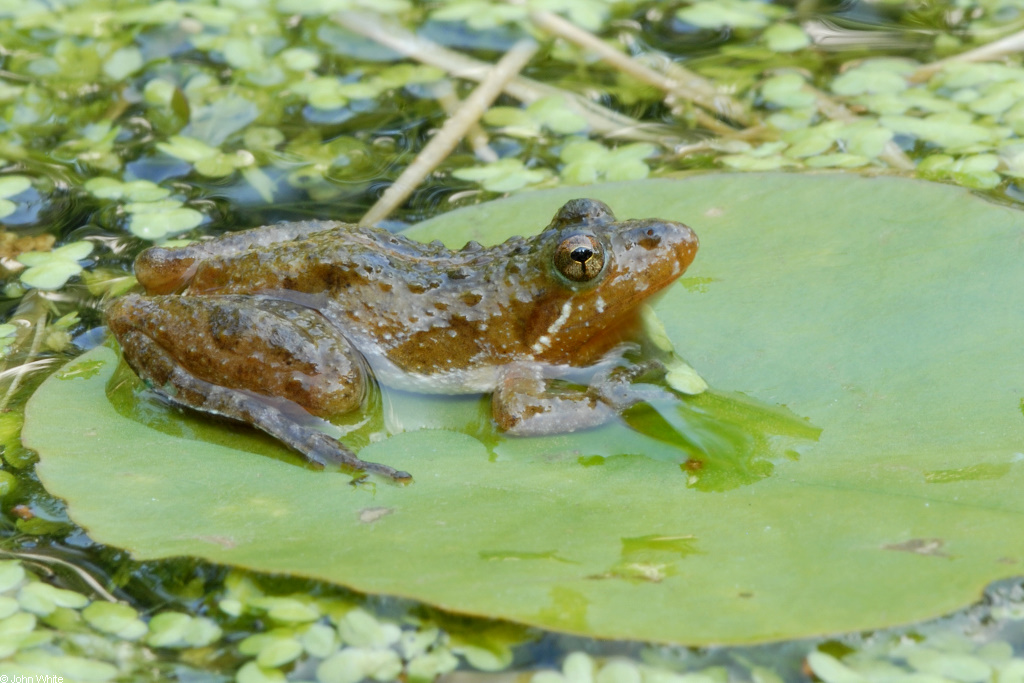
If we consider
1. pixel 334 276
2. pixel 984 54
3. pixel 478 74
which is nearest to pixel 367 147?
pixel 478 74

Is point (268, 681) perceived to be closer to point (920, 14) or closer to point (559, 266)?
point (559, 266)

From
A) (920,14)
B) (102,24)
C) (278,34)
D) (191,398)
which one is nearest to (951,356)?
(191,398)

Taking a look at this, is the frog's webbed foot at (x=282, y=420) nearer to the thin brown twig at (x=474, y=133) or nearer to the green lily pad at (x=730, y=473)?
the green lily pad at (x=730, y=473)

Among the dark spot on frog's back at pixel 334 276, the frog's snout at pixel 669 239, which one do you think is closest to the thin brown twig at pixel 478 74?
the frog's snout at pixel 669 239

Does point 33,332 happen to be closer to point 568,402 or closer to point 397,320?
point 397,320

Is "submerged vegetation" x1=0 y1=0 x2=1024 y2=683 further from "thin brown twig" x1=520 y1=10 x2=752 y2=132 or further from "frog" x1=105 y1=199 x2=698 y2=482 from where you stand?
"frog" x1=105 y1=199 x2=698 y2=482
